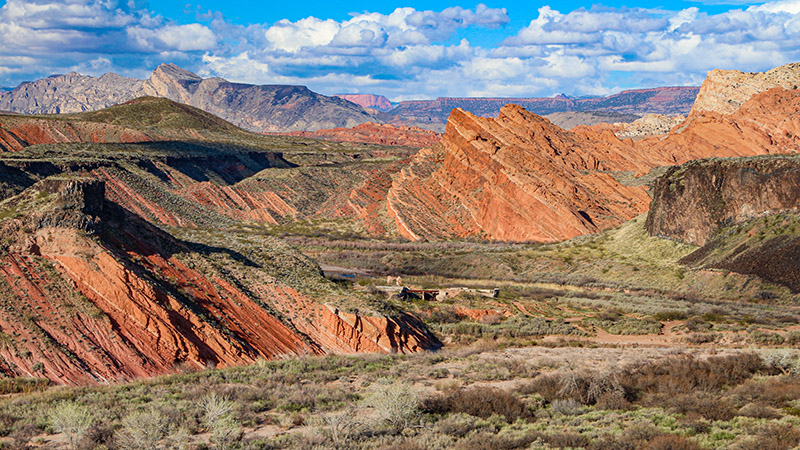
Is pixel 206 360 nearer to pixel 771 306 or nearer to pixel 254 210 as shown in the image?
pixel 771 306

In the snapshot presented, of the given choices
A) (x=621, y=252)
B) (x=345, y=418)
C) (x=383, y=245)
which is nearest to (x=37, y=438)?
(x=345, y=418)

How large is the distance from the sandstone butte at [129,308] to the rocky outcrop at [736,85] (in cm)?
12677

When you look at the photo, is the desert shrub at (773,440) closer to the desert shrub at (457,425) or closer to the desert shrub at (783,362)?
the desert shrub at (457,425)

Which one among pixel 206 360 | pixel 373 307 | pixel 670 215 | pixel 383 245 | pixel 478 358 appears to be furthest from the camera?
pixel 383 245

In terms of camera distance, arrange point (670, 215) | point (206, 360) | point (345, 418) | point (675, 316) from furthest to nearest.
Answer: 1. point (670, 215)
2. point (675, 316)
3. point (206, 360)
4. point (345, 418)

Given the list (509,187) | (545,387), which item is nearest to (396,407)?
(545,387)

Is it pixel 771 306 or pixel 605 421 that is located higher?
pixel 605 421

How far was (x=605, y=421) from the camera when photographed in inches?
563

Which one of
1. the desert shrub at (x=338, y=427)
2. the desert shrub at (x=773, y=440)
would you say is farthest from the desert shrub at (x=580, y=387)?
the desert shrub at (x=338, y=427)

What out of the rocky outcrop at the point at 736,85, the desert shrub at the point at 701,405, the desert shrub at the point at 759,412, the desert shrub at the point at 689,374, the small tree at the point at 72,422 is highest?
the rocky outcrop at the point at 736,85

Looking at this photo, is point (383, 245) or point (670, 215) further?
point (383, 245)

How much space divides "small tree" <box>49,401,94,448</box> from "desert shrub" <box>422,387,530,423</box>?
6715mm

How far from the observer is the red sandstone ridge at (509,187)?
66.9 m

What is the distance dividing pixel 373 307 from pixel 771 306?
2475 centimetres
